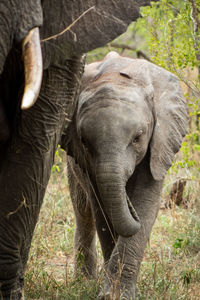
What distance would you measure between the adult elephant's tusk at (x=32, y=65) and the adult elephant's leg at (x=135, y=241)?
5.04 ft

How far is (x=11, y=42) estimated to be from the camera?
2.80 m

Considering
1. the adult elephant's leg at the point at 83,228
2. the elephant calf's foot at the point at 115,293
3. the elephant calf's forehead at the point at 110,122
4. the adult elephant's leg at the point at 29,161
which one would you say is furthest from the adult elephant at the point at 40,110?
the adult elephant's leg at the point at 83,228

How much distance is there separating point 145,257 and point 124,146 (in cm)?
170

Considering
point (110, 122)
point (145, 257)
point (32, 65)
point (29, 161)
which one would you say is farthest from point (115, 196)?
point (145, 257)

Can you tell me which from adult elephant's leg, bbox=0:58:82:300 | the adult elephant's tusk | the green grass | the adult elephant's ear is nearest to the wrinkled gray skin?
A: the adult elephant's ear

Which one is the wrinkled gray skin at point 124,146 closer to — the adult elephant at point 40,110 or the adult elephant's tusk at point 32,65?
the adult elephant at point 40,110

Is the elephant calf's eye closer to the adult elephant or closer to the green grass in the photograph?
the adult elephant

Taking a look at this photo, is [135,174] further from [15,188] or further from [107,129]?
[15,188]

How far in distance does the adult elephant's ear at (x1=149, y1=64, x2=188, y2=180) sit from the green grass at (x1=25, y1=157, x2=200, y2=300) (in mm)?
565

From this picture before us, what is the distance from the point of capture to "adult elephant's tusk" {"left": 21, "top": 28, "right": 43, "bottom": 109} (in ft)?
8.39

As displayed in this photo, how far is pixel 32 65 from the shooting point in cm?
269

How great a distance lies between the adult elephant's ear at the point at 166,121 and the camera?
14.2 feet

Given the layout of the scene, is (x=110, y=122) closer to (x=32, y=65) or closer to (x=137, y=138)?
(x=137, y=138)

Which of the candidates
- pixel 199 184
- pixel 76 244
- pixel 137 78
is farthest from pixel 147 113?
pixel 199 184
